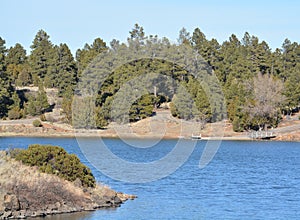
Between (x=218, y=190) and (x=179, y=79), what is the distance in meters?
76.2

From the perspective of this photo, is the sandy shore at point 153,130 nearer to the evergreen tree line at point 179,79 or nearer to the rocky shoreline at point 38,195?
the evergreen tree line at point 179,79

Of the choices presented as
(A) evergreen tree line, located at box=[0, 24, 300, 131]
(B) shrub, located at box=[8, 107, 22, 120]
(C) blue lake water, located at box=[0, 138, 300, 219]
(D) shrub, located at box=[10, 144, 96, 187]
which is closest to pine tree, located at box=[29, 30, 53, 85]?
(A) evergreen tree line, located at box=[0, 24, 300, 131]

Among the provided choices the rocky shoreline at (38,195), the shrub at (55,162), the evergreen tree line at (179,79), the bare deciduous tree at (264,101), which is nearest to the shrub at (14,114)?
the evergreen tree line at (179,79)

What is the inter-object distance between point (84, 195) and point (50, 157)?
3.17 meters

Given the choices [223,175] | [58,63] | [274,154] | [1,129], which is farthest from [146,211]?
[58,63]

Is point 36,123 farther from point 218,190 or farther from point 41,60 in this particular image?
point 218,190

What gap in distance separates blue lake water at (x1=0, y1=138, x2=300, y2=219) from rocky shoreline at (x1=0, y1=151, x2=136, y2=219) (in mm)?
852

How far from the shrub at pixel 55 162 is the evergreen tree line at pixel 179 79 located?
66.2m

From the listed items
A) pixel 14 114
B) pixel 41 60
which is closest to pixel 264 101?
pixel 14 114

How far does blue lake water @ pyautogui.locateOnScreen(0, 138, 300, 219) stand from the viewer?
35438mm

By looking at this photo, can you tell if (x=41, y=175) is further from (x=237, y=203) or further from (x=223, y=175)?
(x=223, y=175)

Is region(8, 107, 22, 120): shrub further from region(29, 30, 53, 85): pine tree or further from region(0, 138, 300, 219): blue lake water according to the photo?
region(0, 138, 300, 219): blue lake water

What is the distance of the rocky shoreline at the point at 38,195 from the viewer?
105 ft

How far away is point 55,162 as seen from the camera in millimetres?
36312
